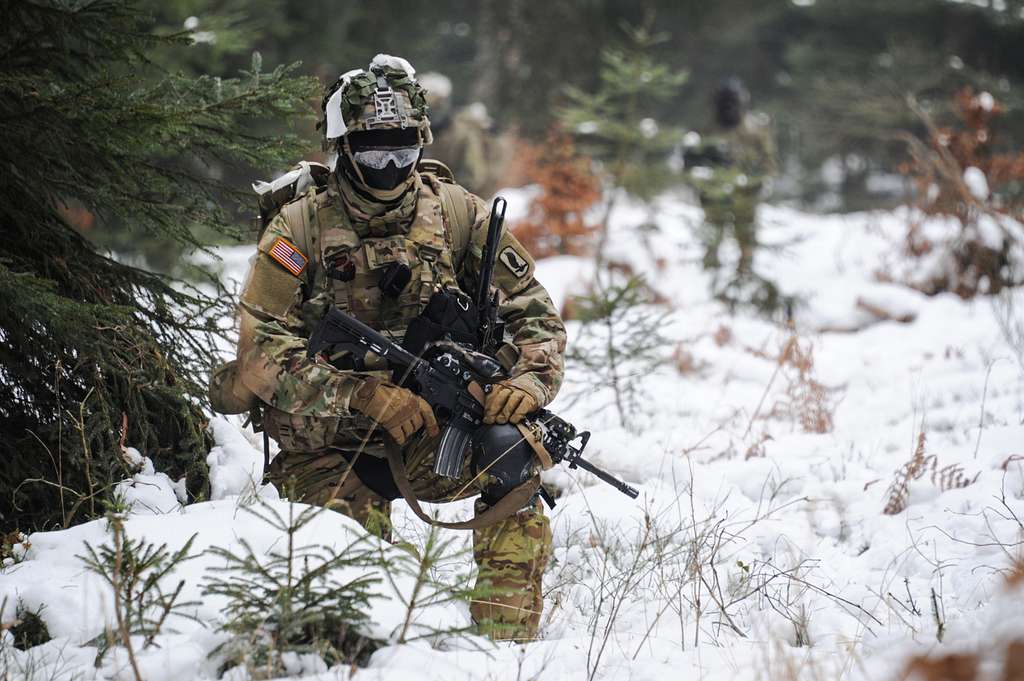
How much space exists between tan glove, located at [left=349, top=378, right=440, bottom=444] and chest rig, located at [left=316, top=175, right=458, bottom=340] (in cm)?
31

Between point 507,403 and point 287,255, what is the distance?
3.03 ft

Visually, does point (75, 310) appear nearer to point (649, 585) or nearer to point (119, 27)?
point (119, 27)

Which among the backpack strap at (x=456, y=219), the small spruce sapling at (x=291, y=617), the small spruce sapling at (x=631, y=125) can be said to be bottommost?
the small spruce sapling at (x=291, y=617)

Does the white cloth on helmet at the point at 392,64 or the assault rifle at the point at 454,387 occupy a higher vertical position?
the white cloth on helmet at the point at 392,64

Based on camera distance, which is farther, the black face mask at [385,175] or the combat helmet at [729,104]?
the combat helmet at [729,104]

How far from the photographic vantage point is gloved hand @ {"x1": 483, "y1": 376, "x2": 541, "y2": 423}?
10.1 feet

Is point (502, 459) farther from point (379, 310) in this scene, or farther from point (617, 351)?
point (617, 351)

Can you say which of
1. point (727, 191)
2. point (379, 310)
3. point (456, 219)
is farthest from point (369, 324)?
point (727, 191)

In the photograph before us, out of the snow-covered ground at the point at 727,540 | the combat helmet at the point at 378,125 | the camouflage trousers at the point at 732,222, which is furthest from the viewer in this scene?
the camouflage trousers at the point at 732,222

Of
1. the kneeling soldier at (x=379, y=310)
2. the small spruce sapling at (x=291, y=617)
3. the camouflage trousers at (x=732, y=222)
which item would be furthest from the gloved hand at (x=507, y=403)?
the camouflage trousers at (x=732, y=222)

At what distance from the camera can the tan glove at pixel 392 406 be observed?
9.83 ft

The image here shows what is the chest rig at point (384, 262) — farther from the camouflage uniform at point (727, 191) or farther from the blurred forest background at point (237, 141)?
the camouflage uniform at point (727, 191)

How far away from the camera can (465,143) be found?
35.8 feet

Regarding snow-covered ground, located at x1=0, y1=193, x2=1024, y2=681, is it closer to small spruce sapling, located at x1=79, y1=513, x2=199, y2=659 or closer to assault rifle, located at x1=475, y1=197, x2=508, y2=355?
small spruce sapling, located at x1=79, y1=513, x2=199, y2=659
